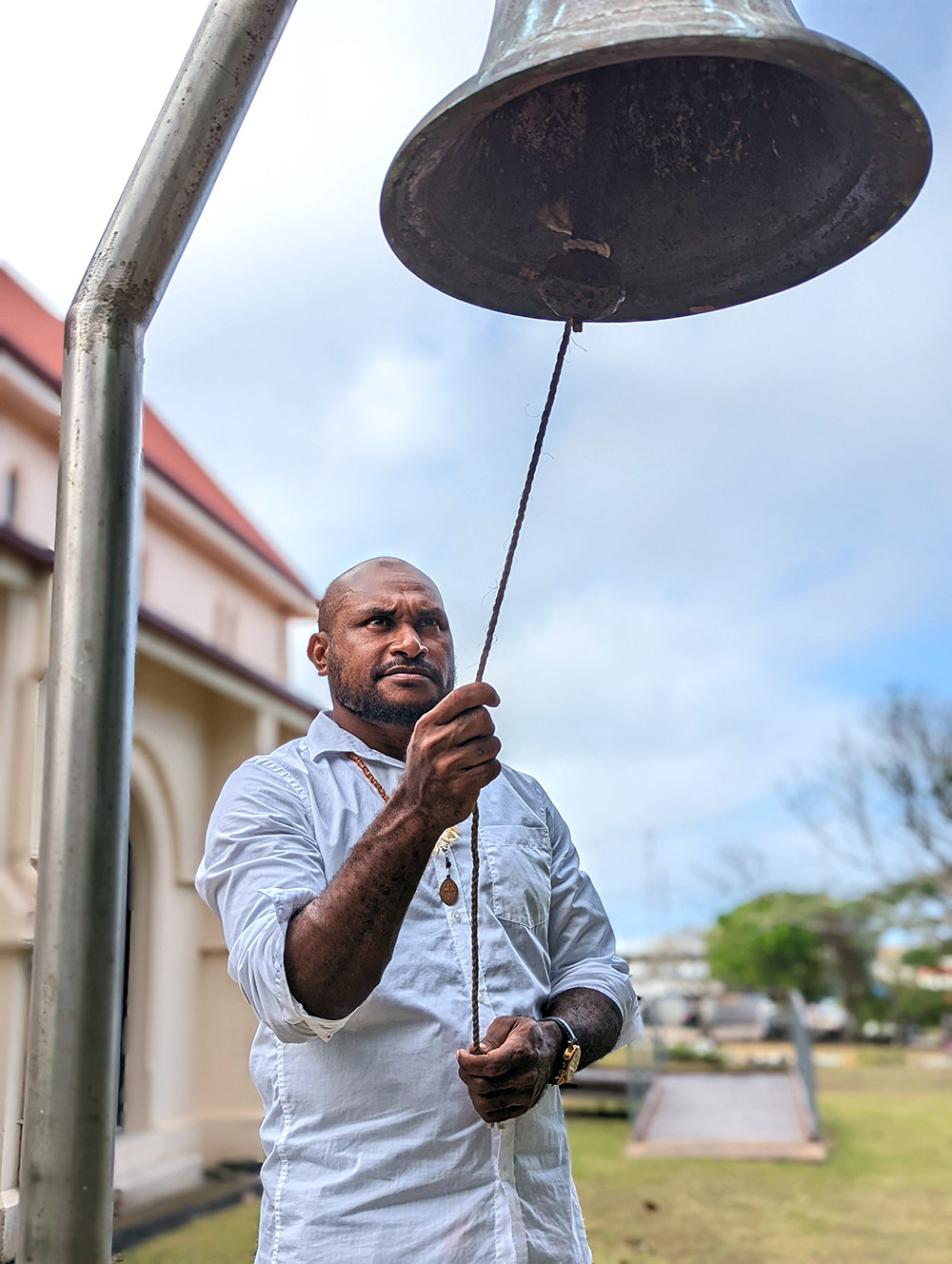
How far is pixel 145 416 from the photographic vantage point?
43.4 feet

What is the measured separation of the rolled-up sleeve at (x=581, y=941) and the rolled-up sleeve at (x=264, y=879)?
1.69 feet

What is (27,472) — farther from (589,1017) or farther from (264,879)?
(589,1017)

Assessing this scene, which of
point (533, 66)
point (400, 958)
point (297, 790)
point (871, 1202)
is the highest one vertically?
point (533, 66)

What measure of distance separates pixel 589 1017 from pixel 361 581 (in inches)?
36.3

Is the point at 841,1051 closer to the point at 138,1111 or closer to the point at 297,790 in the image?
the point at 138,1111

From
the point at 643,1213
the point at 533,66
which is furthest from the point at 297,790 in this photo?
the point at 643,1213

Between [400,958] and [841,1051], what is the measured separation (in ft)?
114

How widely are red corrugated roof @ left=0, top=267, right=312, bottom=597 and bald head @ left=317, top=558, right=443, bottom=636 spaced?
4.70m

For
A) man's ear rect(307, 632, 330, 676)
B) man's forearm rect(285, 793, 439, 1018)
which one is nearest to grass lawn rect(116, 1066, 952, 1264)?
man's ear rect(307, 632, 330, 676)

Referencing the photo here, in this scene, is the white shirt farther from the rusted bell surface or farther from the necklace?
the rusted bell surface

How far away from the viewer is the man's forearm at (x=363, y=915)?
1.54m

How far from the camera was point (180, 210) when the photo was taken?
155 centimetres

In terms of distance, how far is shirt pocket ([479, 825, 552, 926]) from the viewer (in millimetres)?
2025

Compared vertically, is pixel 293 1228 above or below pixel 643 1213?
above
